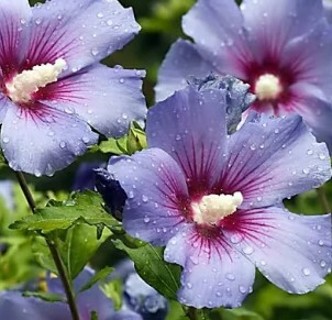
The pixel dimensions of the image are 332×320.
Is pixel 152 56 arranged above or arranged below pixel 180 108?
above

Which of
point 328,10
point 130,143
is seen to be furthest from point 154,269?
point 328,10

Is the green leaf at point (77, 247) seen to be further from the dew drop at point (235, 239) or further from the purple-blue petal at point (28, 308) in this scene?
the dew drop at point (235, 239)

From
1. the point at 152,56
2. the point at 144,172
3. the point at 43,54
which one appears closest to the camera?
the point at 144,172

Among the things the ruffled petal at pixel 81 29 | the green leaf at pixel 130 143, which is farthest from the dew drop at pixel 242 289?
the ruffled petal at pixel 81 29

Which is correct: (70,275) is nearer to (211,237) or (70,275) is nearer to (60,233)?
(60,233)

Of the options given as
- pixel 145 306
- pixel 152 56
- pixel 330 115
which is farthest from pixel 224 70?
pixel 152 56

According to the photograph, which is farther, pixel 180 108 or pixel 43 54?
pixel 43 54

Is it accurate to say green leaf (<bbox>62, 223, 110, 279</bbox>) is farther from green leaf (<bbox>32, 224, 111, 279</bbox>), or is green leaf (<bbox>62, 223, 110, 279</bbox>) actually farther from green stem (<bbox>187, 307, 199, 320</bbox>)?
green stem (<bbox>187, 307, 199, 320</bbox>)

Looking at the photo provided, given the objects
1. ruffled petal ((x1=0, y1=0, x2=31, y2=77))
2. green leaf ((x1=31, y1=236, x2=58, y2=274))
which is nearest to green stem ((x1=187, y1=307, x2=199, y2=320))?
green leaf ((x1=31, y1=236, x2=58, y2=274))
